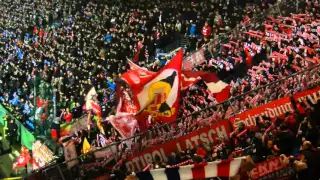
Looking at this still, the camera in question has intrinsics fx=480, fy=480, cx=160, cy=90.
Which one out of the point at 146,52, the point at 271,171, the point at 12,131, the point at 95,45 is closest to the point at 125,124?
the point at 271,171

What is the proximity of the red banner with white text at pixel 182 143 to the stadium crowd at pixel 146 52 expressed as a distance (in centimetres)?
21

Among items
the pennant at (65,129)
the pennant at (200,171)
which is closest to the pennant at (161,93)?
the pennant at (65,129)

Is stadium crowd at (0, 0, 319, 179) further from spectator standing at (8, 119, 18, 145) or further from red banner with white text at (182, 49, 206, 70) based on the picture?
spectator standing at (8, 119, 18, 145)

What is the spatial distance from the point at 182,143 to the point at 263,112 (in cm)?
202

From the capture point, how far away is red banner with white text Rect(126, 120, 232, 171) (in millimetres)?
10656

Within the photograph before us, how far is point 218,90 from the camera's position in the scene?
1352cm

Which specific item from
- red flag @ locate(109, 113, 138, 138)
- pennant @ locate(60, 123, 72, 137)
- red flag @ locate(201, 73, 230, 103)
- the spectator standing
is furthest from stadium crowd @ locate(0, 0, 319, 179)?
the spectator standing

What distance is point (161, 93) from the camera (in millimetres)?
13523

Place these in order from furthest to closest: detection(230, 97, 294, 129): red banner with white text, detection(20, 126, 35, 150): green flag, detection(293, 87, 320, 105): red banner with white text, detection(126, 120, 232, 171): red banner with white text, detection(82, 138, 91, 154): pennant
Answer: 1. detection(20, 126, 35, 150): green flag
2. detection(82, 138, 91, 154): pennant
3. detection(126, 120, 232, 171): red banner with white text
4. detection(230, 97, 294, 129): red banner with white text
5. detection(293, 87, 320, 105): red banner with white text

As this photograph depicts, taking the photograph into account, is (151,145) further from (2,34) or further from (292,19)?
(2,34)

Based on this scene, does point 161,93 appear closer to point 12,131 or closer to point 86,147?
point 86,147

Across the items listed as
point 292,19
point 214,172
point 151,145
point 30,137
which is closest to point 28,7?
point 30,137

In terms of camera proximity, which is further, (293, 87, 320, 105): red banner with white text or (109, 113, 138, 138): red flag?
(109, 113, 138, 138): red flag

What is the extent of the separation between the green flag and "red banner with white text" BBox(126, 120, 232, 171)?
28.1 ft
